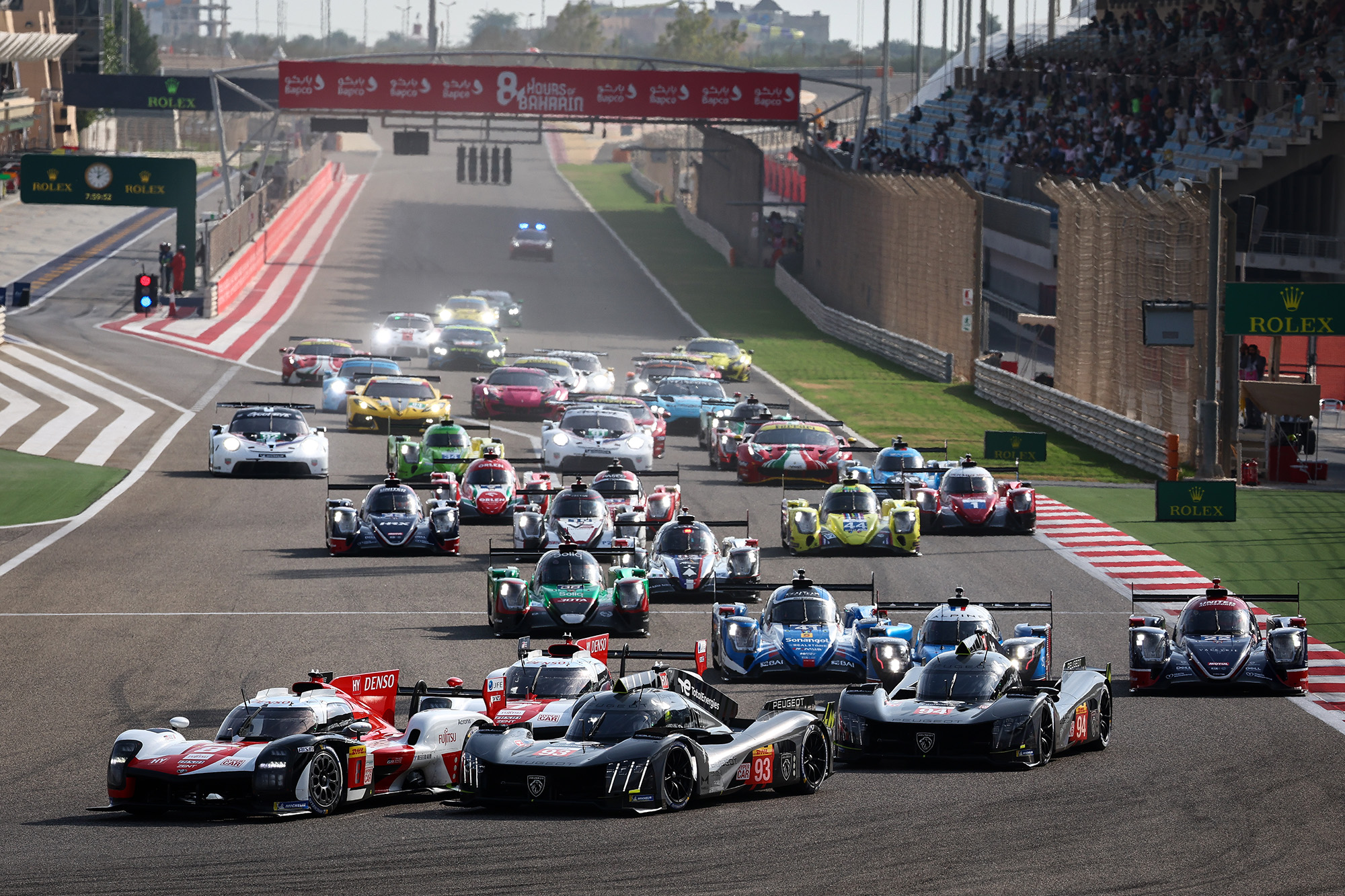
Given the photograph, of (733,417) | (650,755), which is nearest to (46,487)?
(733,417)

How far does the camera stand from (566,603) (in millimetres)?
24781

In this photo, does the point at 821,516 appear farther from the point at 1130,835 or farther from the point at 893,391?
the point at 893,391

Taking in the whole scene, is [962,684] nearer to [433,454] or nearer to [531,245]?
[433,454]

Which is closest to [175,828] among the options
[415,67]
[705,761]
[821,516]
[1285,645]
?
[705,761]

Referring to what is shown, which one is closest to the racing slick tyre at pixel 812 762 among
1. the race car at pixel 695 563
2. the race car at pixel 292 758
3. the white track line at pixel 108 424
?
the race car at pixel 292 758

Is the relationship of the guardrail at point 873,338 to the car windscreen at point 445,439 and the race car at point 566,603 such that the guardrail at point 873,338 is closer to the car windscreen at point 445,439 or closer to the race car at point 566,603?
the car windscreen at point 445,439

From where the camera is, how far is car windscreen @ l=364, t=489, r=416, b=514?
3089 cm

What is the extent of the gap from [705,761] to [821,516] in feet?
51.3

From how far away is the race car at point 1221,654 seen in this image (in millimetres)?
22188

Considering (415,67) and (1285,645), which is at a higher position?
(415,67)

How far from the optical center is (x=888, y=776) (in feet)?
57.6

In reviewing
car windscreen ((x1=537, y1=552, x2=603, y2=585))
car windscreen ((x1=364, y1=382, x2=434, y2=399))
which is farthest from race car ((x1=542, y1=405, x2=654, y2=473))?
car windscreen ((x1=537, y1=552, x2=603, y2=585))

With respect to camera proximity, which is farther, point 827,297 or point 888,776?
point 827,297

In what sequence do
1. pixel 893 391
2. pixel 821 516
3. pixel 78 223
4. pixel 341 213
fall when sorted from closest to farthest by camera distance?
pixel 821 516 → pixel 893 391 → pixel 78 223 → pixel 341 213
